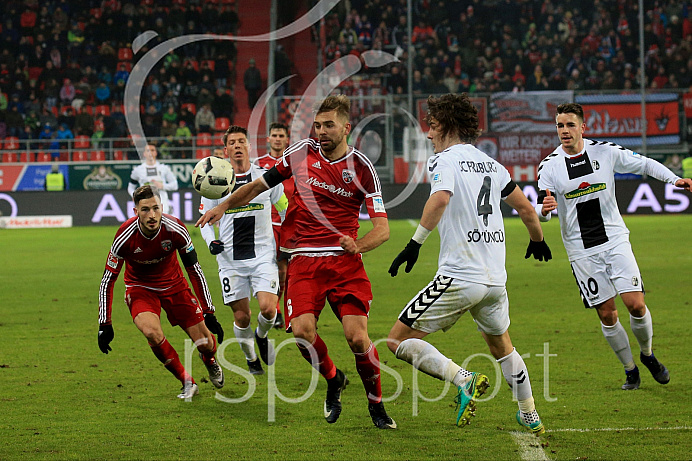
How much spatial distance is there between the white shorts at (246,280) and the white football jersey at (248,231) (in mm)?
58

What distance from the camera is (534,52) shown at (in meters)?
28.2

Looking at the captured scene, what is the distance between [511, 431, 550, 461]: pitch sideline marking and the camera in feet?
16.0

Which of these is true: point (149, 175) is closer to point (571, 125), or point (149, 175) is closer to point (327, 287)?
point (571, 125)

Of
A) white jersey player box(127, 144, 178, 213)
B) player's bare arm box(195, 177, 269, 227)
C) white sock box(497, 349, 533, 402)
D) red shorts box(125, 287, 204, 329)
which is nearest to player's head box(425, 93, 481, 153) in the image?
player's bare arm box(195, 177, 269, 227)

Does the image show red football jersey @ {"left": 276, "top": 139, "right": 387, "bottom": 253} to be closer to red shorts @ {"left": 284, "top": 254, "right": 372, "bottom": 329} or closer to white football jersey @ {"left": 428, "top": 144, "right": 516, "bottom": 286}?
red shorts @ {"left": 284, "top": 254, "right": 372, "bottom": 329}

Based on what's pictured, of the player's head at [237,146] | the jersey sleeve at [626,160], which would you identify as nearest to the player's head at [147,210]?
the player's head at [237,146]

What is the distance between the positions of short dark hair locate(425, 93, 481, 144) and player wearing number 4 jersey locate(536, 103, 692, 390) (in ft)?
4.82

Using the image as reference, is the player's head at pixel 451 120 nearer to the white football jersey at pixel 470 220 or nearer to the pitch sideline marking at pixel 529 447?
the white football jersey at pixel 470 220

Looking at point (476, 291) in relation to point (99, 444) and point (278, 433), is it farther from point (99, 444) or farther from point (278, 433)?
point (99, 444)

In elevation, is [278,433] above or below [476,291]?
below

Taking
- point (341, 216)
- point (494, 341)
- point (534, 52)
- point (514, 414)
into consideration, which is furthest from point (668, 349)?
point (534, 52)

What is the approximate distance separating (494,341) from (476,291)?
439mm

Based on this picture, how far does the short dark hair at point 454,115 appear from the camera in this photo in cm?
523

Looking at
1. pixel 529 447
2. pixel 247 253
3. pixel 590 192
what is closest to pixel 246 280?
pixel 247 253
